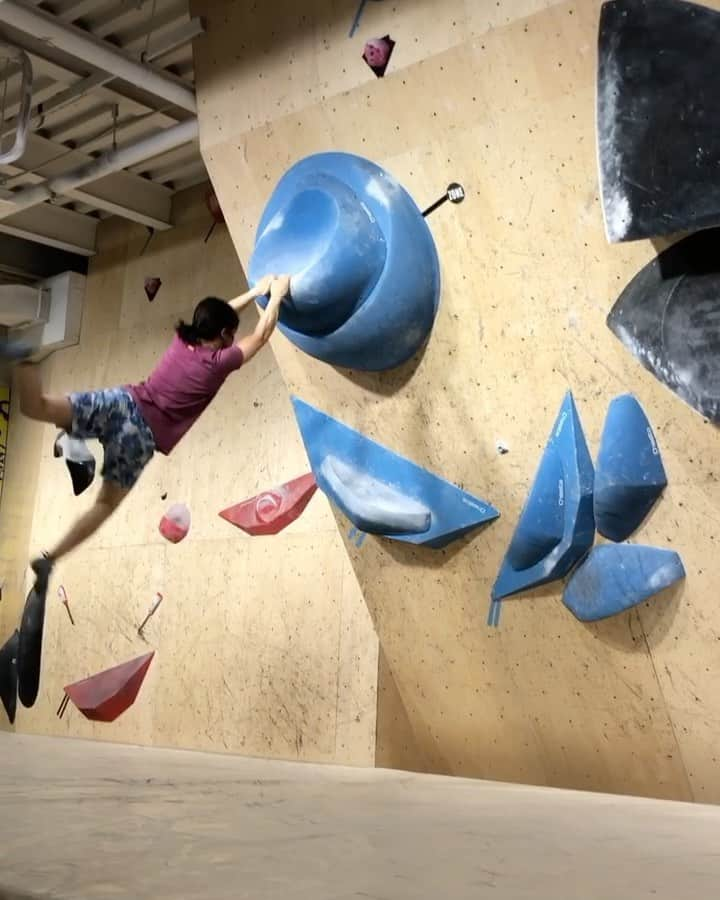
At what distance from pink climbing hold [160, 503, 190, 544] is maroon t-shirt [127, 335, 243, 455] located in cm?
199

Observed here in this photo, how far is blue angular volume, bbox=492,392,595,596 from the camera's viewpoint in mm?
3047

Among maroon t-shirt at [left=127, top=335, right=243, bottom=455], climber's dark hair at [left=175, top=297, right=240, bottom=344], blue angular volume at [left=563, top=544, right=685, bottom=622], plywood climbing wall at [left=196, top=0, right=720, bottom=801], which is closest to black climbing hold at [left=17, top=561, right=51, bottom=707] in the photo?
plywood climbing wall at [left=196, top=0, right=720, bottom=801]

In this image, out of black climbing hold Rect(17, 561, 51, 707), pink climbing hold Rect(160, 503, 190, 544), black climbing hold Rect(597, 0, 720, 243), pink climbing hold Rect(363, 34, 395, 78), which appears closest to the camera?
black climbing hold Rect(597, 0, 720, 243)

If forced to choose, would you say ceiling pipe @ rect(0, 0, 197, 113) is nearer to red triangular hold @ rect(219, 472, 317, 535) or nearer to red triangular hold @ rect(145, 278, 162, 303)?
red triangular hold @ rect(145, 278, 162, 303)

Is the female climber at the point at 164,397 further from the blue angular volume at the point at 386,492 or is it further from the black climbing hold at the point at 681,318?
the black climbing hold at the point at 681,318

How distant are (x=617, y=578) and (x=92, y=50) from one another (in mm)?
2961

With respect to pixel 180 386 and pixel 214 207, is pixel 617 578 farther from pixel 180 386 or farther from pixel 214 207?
pixel 214 207

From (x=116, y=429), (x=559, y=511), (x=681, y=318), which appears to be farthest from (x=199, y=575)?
(x=681, y=318)

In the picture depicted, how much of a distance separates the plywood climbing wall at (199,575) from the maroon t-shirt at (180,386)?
1.51 m

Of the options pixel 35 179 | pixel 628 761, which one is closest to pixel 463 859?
pixel 628 761

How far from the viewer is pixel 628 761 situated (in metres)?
3.35

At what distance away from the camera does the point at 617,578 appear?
3080 mm

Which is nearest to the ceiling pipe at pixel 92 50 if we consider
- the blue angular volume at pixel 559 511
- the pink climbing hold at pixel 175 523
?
the pink climbing hold at pixel 175 523

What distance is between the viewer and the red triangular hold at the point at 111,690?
510 cm
